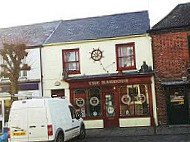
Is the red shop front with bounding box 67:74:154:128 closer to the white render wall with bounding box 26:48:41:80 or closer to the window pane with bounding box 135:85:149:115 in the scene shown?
the window pane with bounding box 135:85:149:115

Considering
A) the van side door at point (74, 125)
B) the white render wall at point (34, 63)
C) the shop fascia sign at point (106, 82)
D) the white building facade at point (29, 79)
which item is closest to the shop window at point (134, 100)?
the shop fascia sign at point (106, 82)

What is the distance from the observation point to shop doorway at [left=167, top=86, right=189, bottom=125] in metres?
19.7

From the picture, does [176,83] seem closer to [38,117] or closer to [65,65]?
[65,65]

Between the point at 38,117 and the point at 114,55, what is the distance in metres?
8.71

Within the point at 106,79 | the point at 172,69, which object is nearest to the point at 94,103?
the point at 106,79

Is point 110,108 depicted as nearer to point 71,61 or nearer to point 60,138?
point 71,61

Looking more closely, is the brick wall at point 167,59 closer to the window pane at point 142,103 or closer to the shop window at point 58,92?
the window pane at point 142,103

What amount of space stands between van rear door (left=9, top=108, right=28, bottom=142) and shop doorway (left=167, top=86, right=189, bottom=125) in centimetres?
960

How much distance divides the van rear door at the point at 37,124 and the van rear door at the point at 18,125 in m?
0.22

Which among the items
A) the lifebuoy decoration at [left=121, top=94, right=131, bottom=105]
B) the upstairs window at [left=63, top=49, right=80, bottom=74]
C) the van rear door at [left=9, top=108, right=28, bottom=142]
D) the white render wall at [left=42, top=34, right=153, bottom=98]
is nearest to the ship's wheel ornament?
the white render wall at [left=42, top=34, right=153, bottom=98]

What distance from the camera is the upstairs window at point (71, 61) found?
2178 centimetres

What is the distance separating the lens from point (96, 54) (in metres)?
21.4

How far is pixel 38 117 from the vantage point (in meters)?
13.8

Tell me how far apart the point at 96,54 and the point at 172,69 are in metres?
4.97
